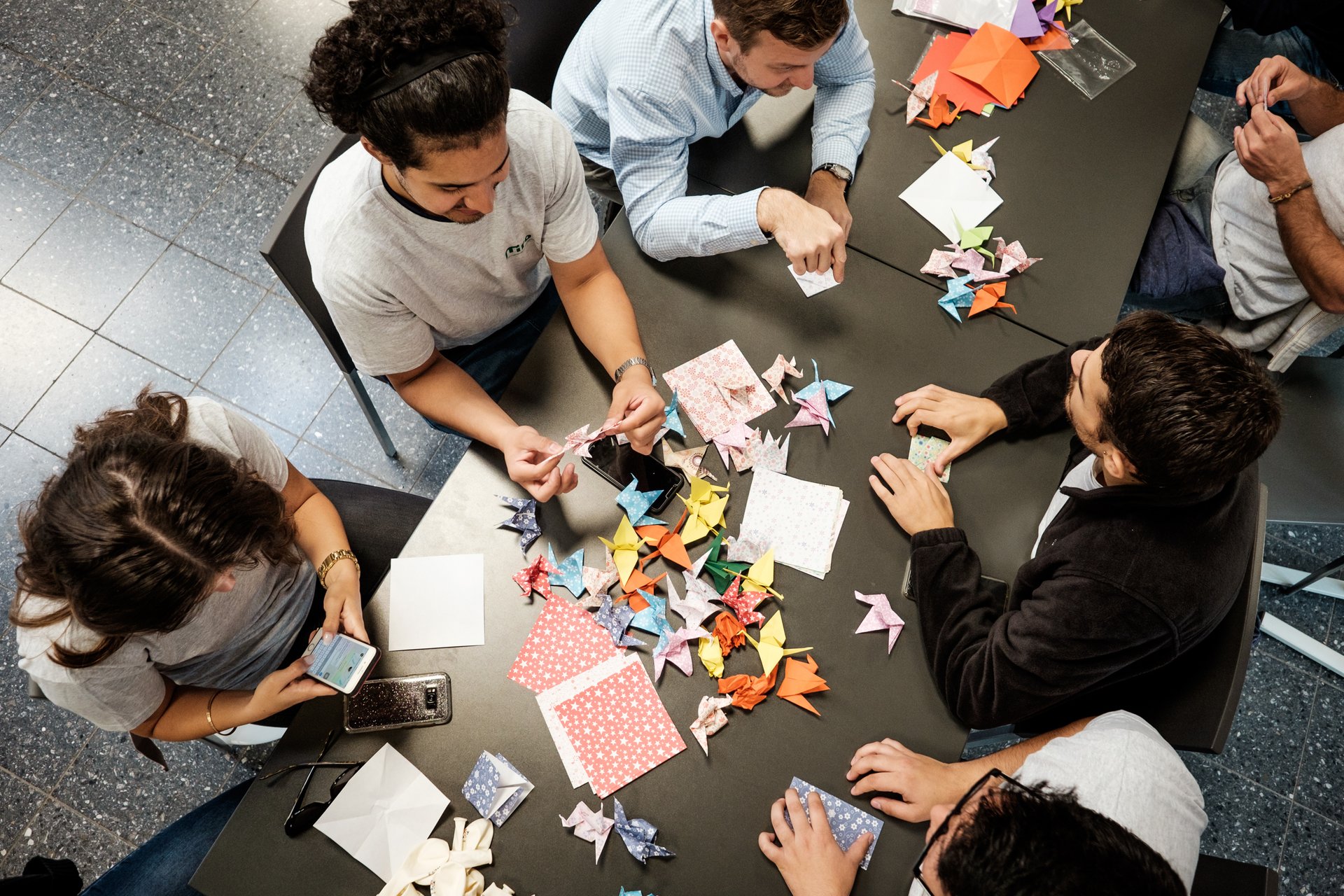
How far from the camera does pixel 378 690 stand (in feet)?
5.06

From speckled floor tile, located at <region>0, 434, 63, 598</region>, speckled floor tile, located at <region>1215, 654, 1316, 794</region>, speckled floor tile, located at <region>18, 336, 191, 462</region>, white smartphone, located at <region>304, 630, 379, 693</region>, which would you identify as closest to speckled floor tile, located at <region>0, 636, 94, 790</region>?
speckled floor tile, located at <region>0, 434, 63, 598</region>

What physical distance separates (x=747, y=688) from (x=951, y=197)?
52.1 inches

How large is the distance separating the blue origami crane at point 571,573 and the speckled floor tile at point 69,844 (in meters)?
1.73

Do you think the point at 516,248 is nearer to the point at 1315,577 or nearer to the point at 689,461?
the point at 689,461

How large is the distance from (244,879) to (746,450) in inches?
48.5

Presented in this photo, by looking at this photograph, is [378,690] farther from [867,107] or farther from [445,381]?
[867,107]

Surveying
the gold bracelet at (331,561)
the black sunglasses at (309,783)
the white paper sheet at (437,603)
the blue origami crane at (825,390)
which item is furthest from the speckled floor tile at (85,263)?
the blue origami crane at (825,390)

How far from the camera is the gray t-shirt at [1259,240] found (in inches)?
82.2

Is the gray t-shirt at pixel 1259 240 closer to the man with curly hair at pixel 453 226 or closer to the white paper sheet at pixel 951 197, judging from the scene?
the white paper sheet at pixel 951 197

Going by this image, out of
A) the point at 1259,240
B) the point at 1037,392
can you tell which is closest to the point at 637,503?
the point at 1037,392

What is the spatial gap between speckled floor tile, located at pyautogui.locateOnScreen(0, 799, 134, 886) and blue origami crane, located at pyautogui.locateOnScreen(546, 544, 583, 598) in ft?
5.68

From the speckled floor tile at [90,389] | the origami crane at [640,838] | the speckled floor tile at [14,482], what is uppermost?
the origami crane at [640,838]

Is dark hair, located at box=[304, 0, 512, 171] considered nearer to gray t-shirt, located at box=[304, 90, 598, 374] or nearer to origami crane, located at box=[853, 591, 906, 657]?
gray t-shirt, located at box=[304, 90, 598, 374]

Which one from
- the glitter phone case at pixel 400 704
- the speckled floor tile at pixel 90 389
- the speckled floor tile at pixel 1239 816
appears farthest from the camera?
the speckled floor tile at pixel 90 389
